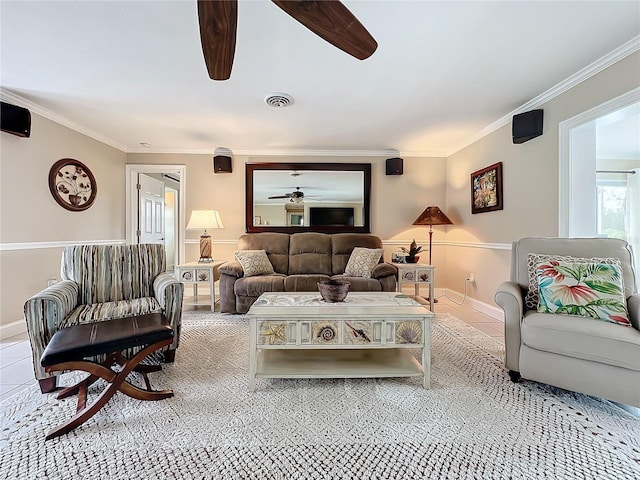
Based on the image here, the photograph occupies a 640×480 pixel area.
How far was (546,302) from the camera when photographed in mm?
1857

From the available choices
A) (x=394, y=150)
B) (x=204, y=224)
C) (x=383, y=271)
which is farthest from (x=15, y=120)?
(x=394, y=150)

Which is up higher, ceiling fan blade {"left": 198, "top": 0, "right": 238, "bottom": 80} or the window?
ceiling fan blade {"left": 198, "top": 0, "right": 238, "bottom": 80}

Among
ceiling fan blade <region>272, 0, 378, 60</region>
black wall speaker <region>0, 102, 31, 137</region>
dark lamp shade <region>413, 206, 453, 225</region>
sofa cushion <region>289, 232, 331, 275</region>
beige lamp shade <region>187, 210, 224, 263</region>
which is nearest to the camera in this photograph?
ceiling fan blade <region>272, 0, 378, 60</region>

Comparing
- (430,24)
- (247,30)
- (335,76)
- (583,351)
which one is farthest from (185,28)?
(583,351)

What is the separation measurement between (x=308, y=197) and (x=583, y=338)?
3.42 metres

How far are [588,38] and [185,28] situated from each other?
99.4 inches

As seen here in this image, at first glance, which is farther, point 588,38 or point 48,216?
point 48,216

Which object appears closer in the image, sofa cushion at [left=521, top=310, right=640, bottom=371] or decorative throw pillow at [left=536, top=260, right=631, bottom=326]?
sofa cushion at [left=521, top=310, right=640, bottom=371]

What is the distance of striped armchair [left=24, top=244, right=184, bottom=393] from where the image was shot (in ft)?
5.69

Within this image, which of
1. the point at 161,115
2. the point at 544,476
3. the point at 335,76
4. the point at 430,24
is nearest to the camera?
the point at 544,476

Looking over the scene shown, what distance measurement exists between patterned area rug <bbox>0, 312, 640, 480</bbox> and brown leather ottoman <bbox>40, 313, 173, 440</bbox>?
0.07 meters

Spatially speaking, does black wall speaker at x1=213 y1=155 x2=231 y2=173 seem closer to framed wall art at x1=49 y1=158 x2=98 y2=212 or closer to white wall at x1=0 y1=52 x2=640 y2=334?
white wall at x1=0 y1=52 x2=640 y2=334

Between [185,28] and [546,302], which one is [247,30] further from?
[546,302]

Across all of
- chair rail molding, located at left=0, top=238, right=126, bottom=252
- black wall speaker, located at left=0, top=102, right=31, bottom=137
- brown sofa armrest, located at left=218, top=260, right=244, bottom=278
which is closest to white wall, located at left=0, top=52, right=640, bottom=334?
chair rail molding, located at left=0, top=238, right=126, bottom=252
